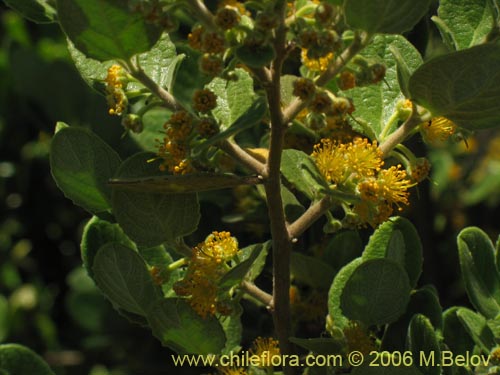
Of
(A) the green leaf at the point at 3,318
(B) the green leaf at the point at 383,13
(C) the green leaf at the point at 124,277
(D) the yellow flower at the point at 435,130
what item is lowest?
(A) the green leaf at the point at 3,318

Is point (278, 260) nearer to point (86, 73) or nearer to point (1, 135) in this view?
point (86, 73)

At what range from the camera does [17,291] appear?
2.73 m

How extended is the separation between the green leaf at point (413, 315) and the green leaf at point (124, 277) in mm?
415

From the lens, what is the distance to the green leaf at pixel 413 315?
4.62ft

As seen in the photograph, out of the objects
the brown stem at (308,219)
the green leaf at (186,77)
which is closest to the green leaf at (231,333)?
the brown stem at (308,219)

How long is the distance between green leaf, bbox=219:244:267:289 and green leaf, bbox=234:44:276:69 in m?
0.31

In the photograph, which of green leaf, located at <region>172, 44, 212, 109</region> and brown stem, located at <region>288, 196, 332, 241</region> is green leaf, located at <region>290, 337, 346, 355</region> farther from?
green leaf, located at <region>172, 44, 212, 109</region>

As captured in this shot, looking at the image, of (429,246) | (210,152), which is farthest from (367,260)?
(429,246)

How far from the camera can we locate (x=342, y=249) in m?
1.59

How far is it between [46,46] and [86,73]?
143 centimetres

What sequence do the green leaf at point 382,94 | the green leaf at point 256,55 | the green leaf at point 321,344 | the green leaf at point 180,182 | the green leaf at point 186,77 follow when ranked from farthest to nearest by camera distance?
the green leaf at point 186,77 < the green leaf at point 382,94 < the green leaf at point 321,344 < the green leaf at point 180,182 < the green leaf at point 256,55

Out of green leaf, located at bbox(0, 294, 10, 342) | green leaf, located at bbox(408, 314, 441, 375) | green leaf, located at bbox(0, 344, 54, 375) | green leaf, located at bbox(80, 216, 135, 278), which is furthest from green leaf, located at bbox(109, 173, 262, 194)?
green leaf, located at bbox(0, 294, 10, 342)

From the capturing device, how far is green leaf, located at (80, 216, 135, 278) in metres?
1.42

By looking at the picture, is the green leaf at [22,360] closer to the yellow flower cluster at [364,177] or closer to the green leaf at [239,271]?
the green leaf at [239,271]
